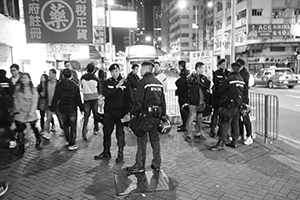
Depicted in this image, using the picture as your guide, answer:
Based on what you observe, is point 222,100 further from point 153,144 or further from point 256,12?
point 256,12

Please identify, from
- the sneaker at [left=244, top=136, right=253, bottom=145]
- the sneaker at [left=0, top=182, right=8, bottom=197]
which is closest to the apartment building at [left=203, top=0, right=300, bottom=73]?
the sneaker at [left=244, top=136, right=253, bottom=145]

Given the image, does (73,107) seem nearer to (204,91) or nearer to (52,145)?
(52,145)

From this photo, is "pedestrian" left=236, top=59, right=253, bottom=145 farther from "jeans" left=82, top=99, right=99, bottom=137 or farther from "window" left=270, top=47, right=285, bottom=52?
"window" left=270, top=47, right=285, bottom=52

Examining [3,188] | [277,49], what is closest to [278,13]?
[277,49]

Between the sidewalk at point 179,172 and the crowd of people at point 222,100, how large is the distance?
1.29 feet

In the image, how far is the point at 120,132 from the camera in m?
5.28

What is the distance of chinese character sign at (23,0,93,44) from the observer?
22.0 ft

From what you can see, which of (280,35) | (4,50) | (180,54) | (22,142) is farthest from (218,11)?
(22,142)

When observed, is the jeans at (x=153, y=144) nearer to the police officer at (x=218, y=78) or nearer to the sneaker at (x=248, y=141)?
the sneaker at (x=248, y=141)

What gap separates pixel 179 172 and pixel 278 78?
19.1 m

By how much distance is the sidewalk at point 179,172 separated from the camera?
392 cm

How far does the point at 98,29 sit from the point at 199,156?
19.1m

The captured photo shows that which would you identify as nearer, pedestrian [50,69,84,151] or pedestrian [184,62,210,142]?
pedestrian [50,69,84,151]

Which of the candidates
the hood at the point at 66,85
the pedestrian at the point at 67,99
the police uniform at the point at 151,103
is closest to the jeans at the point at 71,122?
the pedestrian at the point at 67,99
